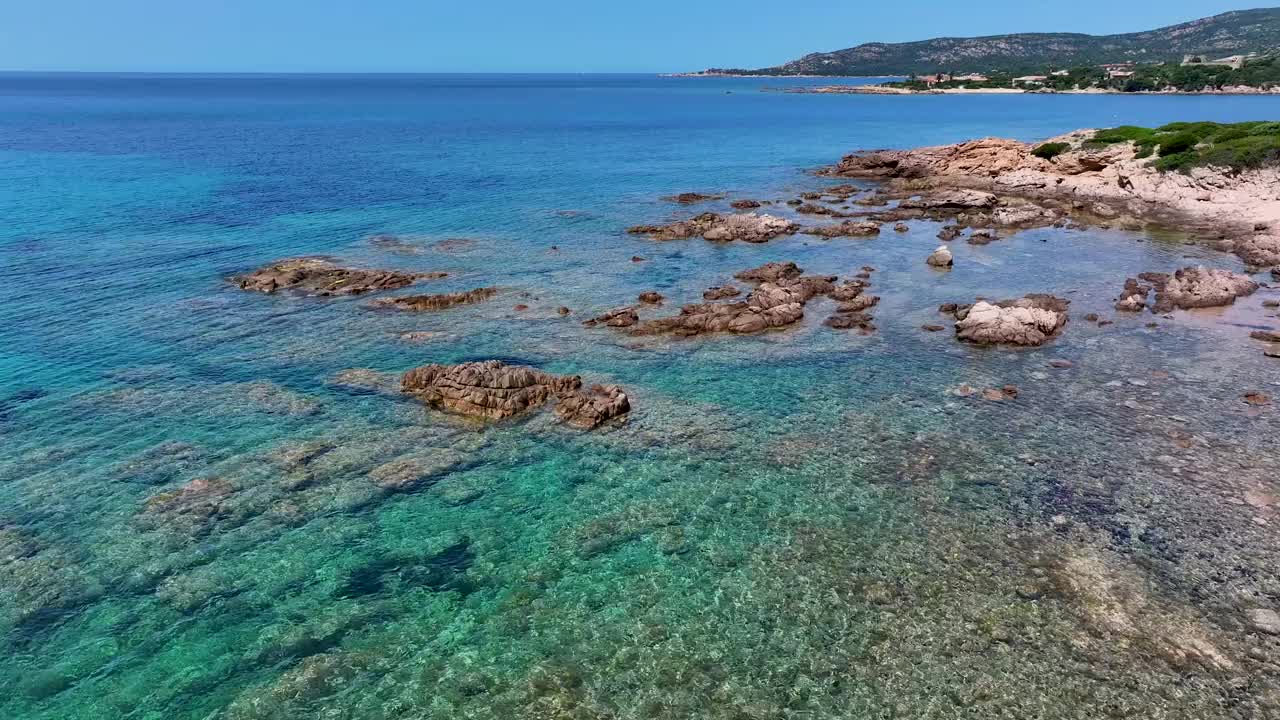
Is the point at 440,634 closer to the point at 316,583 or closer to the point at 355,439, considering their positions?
the point at 316,583

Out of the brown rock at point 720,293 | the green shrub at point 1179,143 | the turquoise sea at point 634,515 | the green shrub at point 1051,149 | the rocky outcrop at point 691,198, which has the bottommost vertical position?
the turquoise sea at point 634,515

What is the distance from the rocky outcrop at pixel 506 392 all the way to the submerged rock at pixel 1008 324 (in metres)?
18.3

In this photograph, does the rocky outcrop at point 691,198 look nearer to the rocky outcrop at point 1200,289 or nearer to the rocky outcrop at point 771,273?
the rocky outcrop at point 771,273

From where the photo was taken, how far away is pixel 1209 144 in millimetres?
67688

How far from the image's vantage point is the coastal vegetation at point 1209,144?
61.9 meters

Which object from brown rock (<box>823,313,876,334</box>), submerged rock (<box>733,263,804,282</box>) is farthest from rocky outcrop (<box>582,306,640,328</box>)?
submerged rock (<box>733,263,804,282</box>)

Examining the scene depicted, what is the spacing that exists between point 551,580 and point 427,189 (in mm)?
70981

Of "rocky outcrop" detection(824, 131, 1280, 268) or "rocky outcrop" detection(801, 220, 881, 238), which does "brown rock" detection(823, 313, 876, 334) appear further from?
"rocky outcrop" detection(824, 131, 1280, 268)

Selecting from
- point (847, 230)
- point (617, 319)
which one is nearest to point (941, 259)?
point (847, 230)

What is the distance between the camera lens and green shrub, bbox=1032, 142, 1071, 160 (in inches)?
3172

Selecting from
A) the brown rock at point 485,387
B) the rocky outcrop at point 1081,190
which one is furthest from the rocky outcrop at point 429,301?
the rocky outcrop at point 1081,190

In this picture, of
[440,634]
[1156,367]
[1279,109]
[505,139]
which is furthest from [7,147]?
[1279,109]

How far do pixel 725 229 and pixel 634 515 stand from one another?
40.7m

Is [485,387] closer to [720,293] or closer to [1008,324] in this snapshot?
[720,293]
